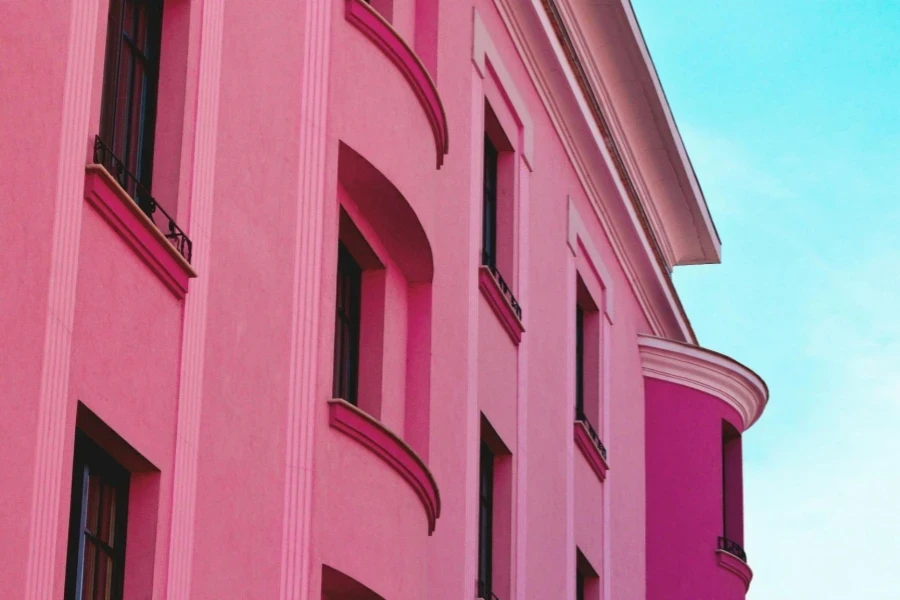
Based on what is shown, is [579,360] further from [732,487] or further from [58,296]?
[58,296]

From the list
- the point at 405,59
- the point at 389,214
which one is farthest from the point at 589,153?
the point at 389,214

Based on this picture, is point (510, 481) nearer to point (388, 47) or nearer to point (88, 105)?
point (388, 47)

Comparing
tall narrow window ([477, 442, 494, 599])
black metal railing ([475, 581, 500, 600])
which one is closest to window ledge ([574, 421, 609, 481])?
tall narrow window ([477, 442, 494, 599])

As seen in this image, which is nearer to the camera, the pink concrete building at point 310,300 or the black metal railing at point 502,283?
the pink concrete building at point 310,300

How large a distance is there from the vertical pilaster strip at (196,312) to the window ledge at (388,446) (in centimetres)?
241

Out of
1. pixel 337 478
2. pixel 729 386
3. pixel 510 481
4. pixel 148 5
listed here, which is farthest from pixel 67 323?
pixel 729 386

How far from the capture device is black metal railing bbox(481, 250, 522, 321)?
72.3 feet

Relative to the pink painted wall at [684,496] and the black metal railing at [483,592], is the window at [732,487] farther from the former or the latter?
the black metal railing at [483,592]

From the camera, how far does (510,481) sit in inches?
868

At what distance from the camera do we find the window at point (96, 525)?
1212 centimetres

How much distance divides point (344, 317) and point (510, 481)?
16.2 feet

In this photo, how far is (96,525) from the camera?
12.4 m

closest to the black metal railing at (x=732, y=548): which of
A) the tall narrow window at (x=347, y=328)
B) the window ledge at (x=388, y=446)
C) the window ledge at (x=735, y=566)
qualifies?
the window ledge at (x=735, y=566)

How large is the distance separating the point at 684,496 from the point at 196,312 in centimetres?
1765
